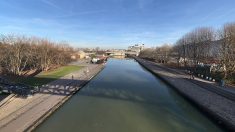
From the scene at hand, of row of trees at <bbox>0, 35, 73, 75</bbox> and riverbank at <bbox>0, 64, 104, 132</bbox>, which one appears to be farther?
row of trees at <bbox>0, 35, 73, 75</bbox>

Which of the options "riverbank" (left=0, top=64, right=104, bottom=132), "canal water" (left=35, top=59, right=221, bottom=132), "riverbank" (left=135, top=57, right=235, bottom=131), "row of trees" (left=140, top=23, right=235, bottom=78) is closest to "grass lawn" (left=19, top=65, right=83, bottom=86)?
"riverbank" (left=0, top=64, right=104, bottom=132)

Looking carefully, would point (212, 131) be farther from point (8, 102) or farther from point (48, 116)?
point (8, 102)

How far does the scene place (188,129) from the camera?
746 inches

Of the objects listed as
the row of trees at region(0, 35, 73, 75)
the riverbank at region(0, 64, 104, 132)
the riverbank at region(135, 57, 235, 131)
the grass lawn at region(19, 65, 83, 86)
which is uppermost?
the row of trees at region(0, 35, 73, 75)

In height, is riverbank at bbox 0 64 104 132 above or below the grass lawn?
below

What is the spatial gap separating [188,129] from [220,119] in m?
3.07

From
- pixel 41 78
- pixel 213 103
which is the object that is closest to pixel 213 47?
pixel 213 103

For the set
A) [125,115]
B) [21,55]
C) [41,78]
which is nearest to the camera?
[125,115]

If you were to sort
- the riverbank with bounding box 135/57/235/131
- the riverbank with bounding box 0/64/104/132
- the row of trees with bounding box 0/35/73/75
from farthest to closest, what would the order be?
the row of trees with bounding box 0/35/73/75 → the riverbank with bounding box 135/57/235/131 → the riverbank with bounding box 0/64/104/132

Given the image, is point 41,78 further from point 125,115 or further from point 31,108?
point 125,115

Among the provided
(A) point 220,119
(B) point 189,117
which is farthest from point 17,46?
(A) point 220,119

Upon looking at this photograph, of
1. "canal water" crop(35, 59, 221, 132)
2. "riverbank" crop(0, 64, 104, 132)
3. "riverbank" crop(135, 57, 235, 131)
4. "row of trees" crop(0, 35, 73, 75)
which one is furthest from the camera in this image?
"row of trees" crop(0, 35, 73, 75)

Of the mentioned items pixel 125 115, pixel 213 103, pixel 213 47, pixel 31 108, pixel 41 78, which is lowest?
pixel 125 115

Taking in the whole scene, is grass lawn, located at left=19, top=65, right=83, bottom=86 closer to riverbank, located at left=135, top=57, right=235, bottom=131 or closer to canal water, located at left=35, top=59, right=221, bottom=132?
canal water, located at left=35, top=59, right=221, bottom=132
